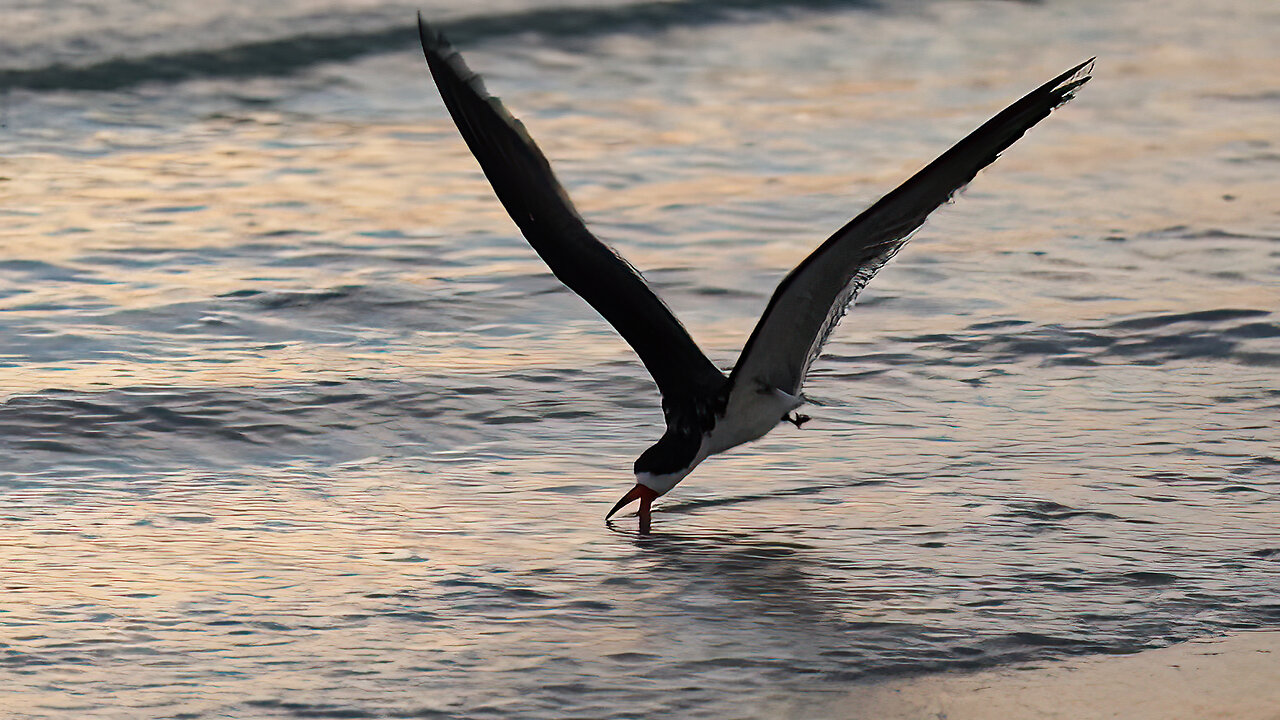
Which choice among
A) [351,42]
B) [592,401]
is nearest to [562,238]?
[592,401]

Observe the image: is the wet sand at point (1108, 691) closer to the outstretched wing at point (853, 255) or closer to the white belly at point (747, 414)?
the outstretched wing at point (853, 255)

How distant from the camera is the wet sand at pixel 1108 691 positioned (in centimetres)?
400

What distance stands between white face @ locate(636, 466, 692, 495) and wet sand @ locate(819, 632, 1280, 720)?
47.3 inches

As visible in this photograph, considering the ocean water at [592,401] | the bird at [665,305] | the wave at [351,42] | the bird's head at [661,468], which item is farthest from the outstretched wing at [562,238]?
the wave at [351,42]

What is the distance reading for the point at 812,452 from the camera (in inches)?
243

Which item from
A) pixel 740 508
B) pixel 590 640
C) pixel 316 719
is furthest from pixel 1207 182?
pixel 316 719

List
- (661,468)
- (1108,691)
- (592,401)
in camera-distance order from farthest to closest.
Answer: (592,401)
(661,468)
(1108,691)

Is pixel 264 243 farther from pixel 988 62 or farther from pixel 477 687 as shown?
pixel 988 62

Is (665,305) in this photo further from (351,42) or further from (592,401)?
(351,42)

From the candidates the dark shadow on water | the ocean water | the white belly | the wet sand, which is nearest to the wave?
the dark shadow on water

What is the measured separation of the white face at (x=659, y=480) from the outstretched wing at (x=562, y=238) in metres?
0.26

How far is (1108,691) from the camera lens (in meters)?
4.11

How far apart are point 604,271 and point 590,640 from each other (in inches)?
A: 52.6

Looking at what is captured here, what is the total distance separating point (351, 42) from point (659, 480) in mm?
10121
